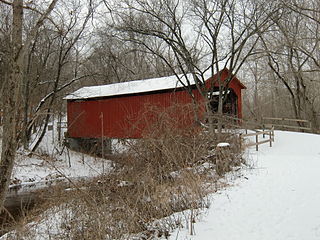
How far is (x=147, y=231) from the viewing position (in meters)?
4.55

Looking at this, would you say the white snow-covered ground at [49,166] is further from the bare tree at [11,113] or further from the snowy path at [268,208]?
the bare tree at [11,113]

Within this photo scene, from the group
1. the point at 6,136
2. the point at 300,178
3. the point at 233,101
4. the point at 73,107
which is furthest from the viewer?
the point at 73,107

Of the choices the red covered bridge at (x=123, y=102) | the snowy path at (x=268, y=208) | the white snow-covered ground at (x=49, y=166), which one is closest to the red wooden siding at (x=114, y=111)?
the red covered bridge at (x=123, y=102)

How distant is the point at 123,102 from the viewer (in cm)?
1658

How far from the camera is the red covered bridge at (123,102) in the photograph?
1491 cm

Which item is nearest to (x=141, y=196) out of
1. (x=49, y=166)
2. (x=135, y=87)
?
(x=49, y=166)

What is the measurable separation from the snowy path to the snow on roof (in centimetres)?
807

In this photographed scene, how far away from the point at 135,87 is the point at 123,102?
3.71 ft

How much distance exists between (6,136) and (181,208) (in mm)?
3031

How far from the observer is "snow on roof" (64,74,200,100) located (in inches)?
600

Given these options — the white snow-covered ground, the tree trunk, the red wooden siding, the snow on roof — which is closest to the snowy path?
the tree trunk

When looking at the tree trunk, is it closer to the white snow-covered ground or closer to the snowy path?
the snowy path

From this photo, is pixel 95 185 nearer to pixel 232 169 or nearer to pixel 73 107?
pixel 232 169

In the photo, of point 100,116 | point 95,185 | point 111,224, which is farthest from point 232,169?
point 100,116
